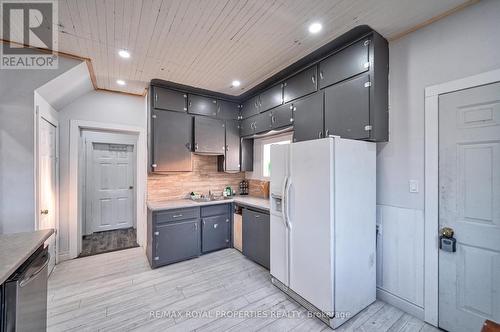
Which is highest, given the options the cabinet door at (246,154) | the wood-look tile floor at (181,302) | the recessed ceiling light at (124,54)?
the recessed ceiling light at (124,54)

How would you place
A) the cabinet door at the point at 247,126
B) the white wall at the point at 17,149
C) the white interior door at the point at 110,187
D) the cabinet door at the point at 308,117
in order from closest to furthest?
the white wall at the point at 17,149, the cabinet door at the point at 308,117, the cabinet door at the point at 247,126, the white interior door at the point at 110,187

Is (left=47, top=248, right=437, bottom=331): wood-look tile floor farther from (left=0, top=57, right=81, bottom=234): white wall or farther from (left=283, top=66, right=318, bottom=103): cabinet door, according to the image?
(left=283, top=66, right=318, bottom=103): cabinet door

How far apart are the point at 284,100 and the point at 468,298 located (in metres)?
2.73

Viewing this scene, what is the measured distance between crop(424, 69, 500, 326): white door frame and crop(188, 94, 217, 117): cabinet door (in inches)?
115

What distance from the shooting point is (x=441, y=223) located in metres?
1.83

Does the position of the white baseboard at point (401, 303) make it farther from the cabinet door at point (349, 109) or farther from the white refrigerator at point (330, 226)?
the cabinet door at point (349, 109)

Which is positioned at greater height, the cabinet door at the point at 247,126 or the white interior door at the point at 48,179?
the cabinet door at the point at 247,126

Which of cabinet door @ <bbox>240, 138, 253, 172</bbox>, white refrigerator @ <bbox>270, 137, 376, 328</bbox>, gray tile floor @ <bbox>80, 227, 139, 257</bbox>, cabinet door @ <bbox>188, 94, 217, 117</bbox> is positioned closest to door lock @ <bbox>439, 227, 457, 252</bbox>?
white refrigerator @ <bbox>270, 137, 376, 328</bbox>

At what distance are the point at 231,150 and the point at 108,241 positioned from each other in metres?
3.05

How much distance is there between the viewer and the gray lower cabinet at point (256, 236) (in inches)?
111

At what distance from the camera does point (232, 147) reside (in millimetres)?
3887

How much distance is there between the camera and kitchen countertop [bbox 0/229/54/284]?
43.3 inches

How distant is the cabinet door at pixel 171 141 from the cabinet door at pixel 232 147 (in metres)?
0.70

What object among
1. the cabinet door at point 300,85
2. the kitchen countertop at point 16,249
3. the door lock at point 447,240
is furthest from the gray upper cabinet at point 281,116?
the kitchen countertop at point 16,249
